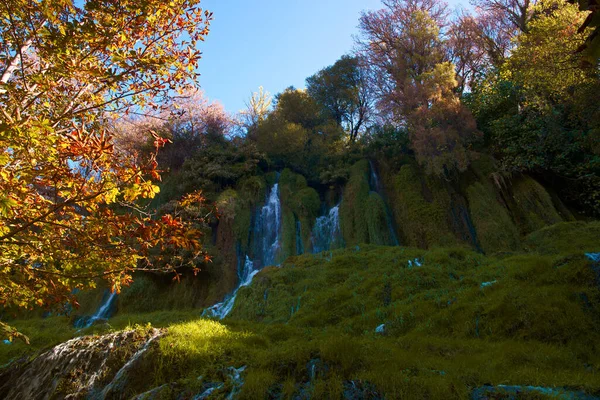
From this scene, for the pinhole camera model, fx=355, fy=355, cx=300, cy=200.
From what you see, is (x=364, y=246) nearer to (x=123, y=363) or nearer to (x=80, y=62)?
(x=123, y=363)

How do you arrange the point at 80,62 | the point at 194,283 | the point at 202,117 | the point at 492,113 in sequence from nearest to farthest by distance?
the point at 80,62 → the point at 194,283 → the point at 492,113 → the point at 202,117

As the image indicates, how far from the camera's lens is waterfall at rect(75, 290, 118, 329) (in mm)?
15156

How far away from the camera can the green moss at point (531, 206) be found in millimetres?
13977

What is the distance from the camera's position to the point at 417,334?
275 inches

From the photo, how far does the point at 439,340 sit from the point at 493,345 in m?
0.89

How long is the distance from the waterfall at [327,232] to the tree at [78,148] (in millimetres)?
12263

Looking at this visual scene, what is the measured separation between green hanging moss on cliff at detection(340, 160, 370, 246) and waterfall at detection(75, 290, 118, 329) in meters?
11.0

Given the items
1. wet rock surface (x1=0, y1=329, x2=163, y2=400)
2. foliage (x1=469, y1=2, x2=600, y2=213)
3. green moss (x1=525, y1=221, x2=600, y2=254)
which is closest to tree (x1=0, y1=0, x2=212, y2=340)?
wet rock surface (x1=0, y1=329, x2=163, y2=400)

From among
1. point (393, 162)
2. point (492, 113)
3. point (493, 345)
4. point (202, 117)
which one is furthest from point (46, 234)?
point (202, 117)

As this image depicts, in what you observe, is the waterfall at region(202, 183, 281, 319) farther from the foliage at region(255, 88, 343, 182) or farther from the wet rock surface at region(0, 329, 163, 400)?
the wet rock surface at region(0, 329, 163, 400)

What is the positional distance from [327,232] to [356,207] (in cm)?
187

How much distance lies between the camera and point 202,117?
25.8 m

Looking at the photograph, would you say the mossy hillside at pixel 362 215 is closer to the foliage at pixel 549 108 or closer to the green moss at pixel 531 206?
the green moss at pixel 531 206

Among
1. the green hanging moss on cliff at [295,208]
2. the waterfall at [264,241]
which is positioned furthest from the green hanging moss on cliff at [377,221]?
the waterfall at [264,241]
